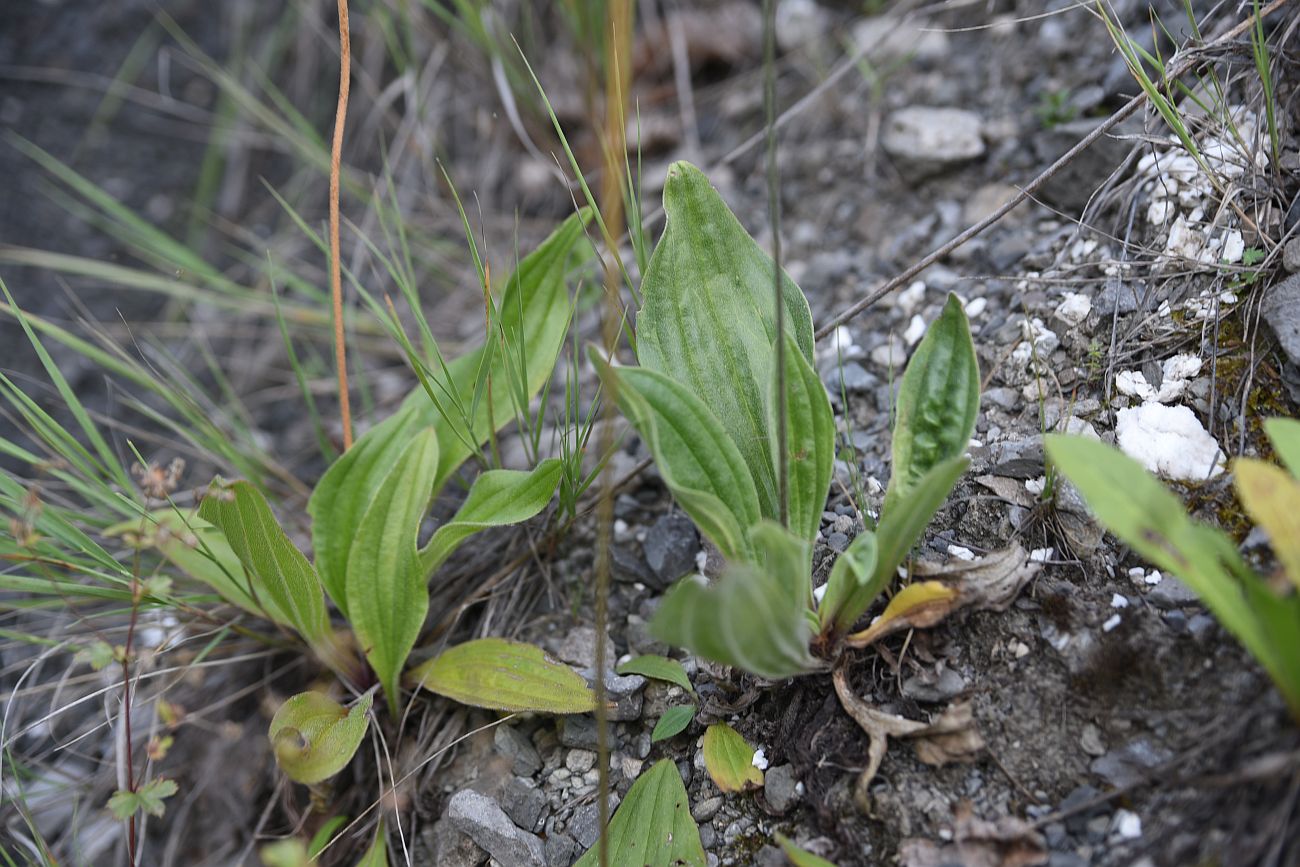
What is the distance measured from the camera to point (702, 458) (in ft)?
4.93

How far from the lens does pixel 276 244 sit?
10.0 feet

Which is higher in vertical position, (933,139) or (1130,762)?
(933,139)

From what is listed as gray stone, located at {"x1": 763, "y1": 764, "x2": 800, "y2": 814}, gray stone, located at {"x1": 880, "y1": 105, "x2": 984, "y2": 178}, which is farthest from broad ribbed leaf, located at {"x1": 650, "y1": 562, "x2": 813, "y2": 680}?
gray stone, located at {"x1": 880, "y1": 105, "x2": 984, "y2": 178}

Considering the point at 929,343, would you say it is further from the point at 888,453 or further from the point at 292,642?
the point at 292,642

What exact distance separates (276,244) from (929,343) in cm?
242

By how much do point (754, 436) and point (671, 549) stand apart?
1.30 feet

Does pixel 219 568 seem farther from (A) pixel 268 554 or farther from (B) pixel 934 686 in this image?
(B) pixel 934 686

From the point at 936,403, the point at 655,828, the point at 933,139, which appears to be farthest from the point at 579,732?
the point at 933,139

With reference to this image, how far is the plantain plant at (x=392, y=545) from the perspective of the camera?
1.62 meters

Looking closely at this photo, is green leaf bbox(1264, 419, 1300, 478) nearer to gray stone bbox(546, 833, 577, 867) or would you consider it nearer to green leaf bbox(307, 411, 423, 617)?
gray stone bbox(546, 833, 577, 867)

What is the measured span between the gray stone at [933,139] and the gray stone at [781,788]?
165 centimetres

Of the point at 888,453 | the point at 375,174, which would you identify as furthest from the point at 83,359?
the point at 888,453

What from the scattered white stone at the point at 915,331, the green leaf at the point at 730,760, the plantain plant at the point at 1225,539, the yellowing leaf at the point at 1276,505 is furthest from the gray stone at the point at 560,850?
the scattered white stone at the point at 915,331

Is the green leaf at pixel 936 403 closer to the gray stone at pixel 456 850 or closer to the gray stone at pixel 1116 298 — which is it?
the gray stone at pixel 1116 298
